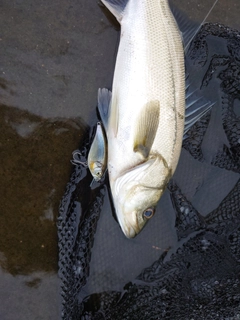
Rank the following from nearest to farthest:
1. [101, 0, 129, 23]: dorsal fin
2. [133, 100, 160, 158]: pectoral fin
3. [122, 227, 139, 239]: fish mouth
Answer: [133, 100, 160, 158]: pectoral fin → [122, 227, 139, 239]: fish mouth → [101, 0, 129, 23]: dorsal fin

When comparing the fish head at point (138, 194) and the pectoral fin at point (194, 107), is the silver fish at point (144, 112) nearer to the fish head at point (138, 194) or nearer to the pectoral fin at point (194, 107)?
the fish head at point (138, 194)

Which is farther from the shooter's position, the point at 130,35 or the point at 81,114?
the point at 81,114

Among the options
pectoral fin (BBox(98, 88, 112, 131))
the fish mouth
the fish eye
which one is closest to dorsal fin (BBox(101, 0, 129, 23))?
pectoral fin (BBox(98, 88, 112, 131))

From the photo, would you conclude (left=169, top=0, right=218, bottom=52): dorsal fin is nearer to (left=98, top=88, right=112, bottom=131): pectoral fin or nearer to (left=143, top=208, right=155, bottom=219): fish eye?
(left=98, top=88, right=112, bottom=131): pectoral fin

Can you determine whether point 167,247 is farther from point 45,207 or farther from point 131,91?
point 131,91

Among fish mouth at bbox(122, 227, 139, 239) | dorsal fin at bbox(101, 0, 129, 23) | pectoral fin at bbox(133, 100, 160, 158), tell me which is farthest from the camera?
dorsal fin at bbox(101, 0, 129, 23)

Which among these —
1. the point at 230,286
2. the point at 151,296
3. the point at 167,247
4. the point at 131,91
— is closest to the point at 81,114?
the point at 131,91

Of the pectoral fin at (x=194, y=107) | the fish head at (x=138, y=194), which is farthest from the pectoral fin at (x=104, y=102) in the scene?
the pectoral fin at (x=194, y=107)
